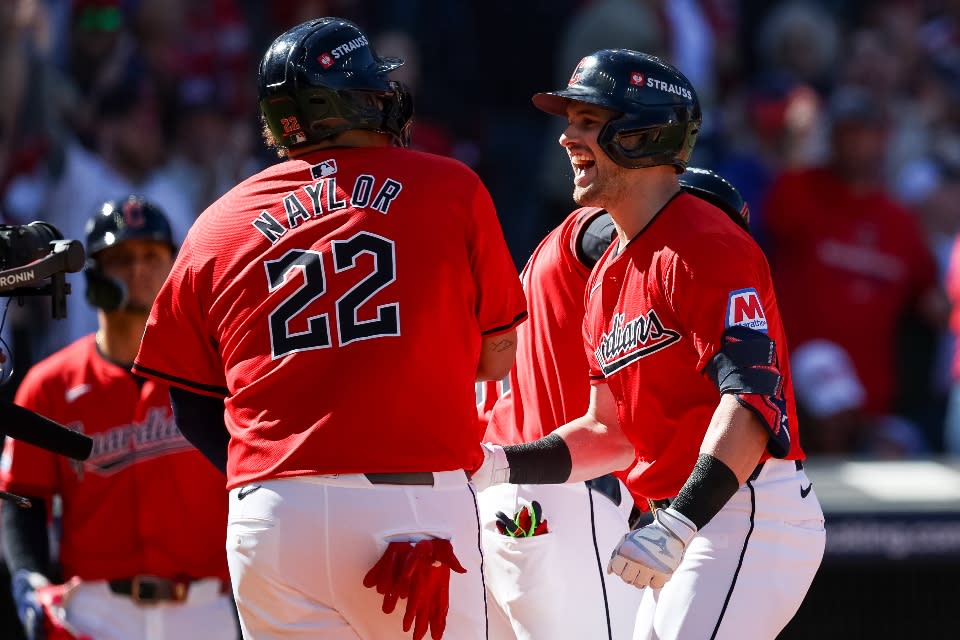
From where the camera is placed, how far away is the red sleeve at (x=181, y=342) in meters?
3.31

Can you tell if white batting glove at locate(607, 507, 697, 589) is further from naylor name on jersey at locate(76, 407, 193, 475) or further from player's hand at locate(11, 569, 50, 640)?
player's hand at locate(11, 569, 50, 640)

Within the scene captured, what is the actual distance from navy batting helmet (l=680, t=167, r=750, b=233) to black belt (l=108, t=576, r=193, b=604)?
198cm

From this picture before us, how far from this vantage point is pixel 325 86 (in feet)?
10.8

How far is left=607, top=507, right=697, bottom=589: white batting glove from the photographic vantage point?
3.12 meters

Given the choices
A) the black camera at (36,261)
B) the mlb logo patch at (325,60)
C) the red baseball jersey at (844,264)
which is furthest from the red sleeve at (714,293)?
the red baseball jersey at (844,264)

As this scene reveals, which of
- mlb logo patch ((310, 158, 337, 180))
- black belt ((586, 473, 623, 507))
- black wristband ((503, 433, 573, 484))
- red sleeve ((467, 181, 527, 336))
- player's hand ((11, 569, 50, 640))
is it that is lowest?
player's hand ((11, 569, 50, 640))

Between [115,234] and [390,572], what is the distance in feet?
7.13

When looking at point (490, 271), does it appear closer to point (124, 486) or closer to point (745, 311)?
point (745, 311)

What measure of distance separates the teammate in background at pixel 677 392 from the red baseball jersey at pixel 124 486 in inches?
50.1

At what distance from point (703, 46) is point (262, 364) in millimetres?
6092

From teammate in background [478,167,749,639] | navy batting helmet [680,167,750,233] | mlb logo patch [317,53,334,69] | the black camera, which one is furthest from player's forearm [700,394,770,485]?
the black camera

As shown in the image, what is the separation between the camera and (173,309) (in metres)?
3.33

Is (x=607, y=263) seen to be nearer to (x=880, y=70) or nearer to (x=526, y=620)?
(x=526, y=620)

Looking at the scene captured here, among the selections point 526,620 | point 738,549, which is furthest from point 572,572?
point 738,549
